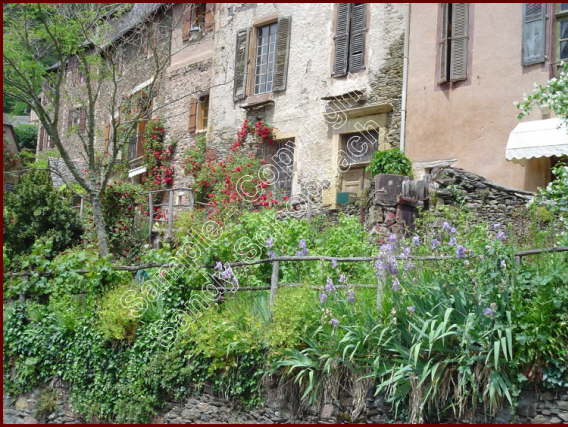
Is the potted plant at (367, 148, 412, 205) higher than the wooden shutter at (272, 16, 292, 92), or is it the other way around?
the wooden shutter at (272, 16, 292, 92)

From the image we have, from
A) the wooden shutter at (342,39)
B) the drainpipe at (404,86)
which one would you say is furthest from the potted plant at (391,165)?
the wooden shutter at (342,39)

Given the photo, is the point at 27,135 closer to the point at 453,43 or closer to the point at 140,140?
the point at 140,140

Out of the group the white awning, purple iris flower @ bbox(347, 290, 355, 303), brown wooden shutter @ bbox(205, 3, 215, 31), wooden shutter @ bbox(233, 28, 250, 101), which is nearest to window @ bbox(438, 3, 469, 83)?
the white awning

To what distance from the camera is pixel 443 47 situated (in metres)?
12.9

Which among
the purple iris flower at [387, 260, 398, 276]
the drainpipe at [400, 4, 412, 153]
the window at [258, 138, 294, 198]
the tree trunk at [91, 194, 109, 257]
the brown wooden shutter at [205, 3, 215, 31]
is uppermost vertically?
the brown wooden shutter at [205, 3, 215, 31]

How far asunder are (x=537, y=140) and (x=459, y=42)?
112 inches

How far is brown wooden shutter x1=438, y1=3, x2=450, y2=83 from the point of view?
42.0 ft

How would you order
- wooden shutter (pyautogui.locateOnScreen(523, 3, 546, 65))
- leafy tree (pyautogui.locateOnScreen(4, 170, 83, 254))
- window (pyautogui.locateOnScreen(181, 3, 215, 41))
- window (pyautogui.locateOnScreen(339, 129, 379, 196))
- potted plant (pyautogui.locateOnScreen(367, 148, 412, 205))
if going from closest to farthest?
wooden shutter (pyautogui.locateOnScreen(523, 3, 546, 65)) < potted plant (pyautogui.locateOnScreen(367, 148, 412, 205)) < leafy tree (pyautogui.locateOnScreen(4, 170, 83, 254)) < window (pyautogui.locateOnScreen(339, 129, 379, 196)) < window (pyautogui.locateOnScreen(181, 3, 215, 41))

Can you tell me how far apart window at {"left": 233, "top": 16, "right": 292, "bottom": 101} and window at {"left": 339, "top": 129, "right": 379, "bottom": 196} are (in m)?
2.48

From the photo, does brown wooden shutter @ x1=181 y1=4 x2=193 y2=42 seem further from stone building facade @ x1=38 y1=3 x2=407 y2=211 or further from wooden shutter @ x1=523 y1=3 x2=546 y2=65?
wooden shutter @ x1=523 y1=3 x2=546 y2=65

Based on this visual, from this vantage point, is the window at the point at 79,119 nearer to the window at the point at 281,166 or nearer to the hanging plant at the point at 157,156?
the hanging plant at the point at 157,156

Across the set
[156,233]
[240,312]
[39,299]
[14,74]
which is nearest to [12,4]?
[14,74]

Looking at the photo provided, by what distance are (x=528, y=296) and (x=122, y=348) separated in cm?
540

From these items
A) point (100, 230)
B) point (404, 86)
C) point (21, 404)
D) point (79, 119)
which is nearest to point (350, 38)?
point (404, 86)
